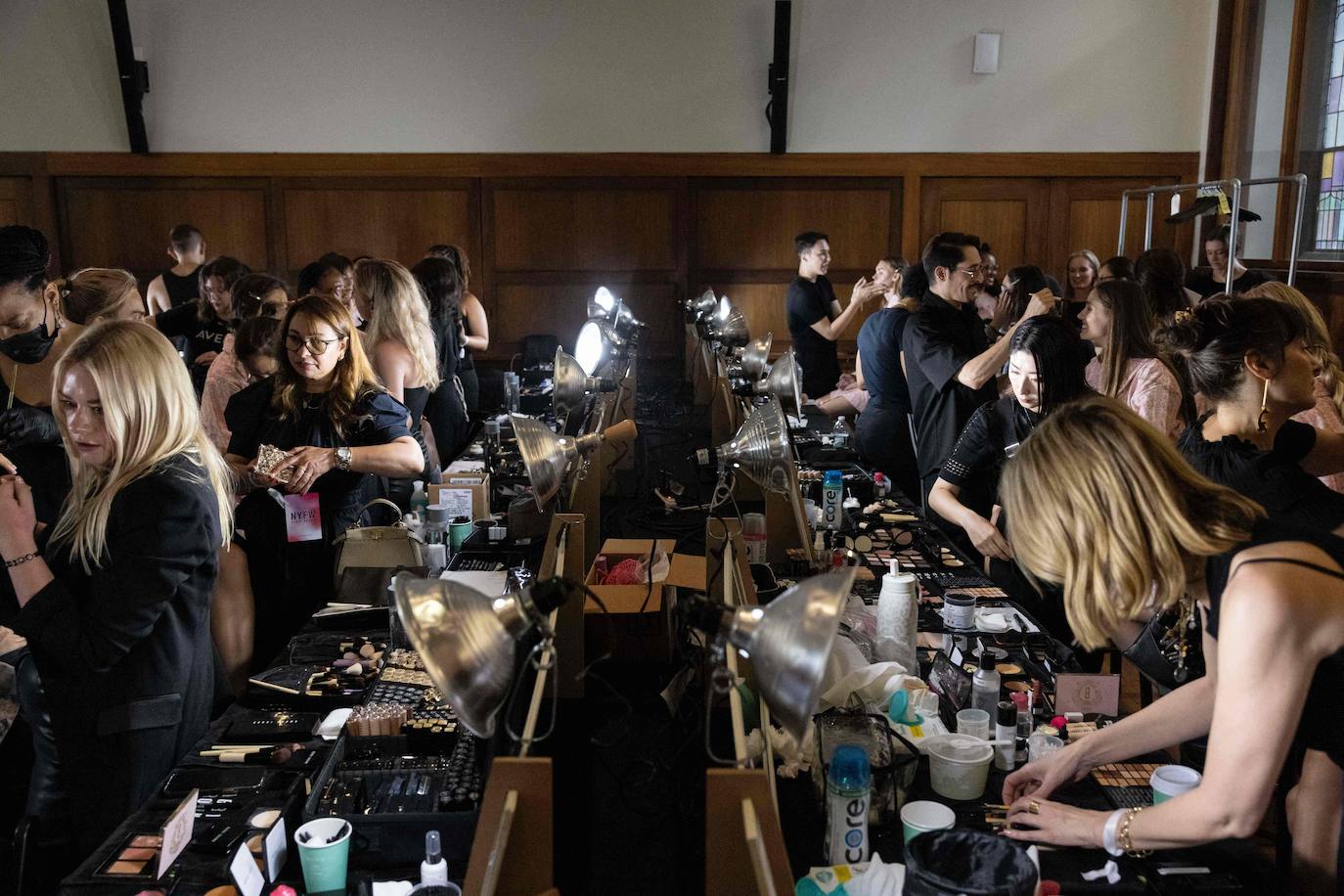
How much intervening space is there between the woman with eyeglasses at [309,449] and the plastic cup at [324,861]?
1622mm

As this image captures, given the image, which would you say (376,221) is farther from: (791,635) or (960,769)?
(791,635)

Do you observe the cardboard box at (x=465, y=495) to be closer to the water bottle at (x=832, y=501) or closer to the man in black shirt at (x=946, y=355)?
the water bottle at (x=832, y=501)

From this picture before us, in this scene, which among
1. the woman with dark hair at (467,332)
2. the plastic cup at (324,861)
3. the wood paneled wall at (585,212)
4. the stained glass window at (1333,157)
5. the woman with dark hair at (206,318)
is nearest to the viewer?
the plastic cup at (324,861)

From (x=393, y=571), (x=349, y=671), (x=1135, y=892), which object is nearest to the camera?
(x=1135, y=892)

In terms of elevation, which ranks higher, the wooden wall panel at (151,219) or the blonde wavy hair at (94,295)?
the wooden wall panel at (151,219)

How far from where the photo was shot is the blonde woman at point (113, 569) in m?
2.22

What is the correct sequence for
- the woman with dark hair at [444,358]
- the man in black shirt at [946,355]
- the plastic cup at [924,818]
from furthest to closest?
the woman with dark hair at [444,358]
the man in black shirt at [946,355]
the plastic cup at [924,818]

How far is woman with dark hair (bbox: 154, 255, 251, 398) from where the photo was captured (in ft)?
18.5

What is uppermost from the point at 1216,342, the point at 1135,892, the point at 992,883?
the point at 1216,342

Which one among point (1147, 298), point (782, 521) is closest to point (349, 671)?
point (782, 521)

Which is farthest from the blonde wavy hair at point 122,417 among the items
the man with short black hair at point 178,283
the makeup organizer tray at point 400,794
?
the man with short black hair at point 178,283

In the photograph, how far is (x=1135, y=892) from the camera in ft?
5.82

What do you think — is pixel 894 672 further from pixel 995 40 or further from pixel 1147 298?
pixel 995 40

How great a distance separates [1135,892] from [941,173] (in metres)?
7.84
